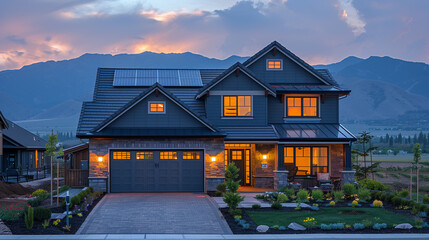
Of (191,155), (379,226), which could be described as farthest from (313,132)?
(379,226)

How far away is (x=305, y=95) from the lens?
97.5 ft

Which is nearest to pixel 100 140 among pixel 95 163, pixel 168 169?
pixel 95 163

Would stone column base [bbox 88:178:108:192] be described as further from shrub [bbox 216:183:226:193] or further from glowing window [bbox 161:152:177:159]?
shrub [bbox 216:183:226:193]

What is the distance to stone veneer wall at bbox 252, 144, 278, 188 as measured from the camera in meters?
28.6

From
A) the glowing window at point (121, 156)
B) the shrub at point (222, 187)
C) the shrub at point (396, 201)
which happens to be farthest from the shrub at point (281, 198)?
the glowing window at point (121, 156)

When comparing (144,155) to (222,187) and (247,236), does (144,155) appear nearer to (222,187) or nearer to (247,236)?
(222,187)

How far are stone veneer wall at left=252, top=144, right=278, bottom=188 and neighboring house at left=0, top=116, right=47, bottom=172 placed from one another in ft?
71.7

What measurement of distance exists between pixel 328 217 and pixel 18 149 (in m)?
33.2

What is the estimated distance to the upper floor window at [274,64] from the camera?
30.5 metres

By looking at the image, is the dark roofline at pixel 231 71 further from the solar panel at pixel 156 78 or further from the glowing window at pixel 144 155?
the glowing window at pixel 144 155

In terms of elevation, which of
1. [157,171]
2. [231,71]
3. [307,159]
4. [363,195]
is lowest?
[363,195]

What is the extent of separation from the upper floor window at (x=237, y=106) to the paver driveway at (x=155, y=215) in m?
6.62

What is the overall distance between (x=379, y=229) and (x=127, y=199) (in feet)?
40.0

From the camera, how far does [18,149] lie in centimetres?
4219
